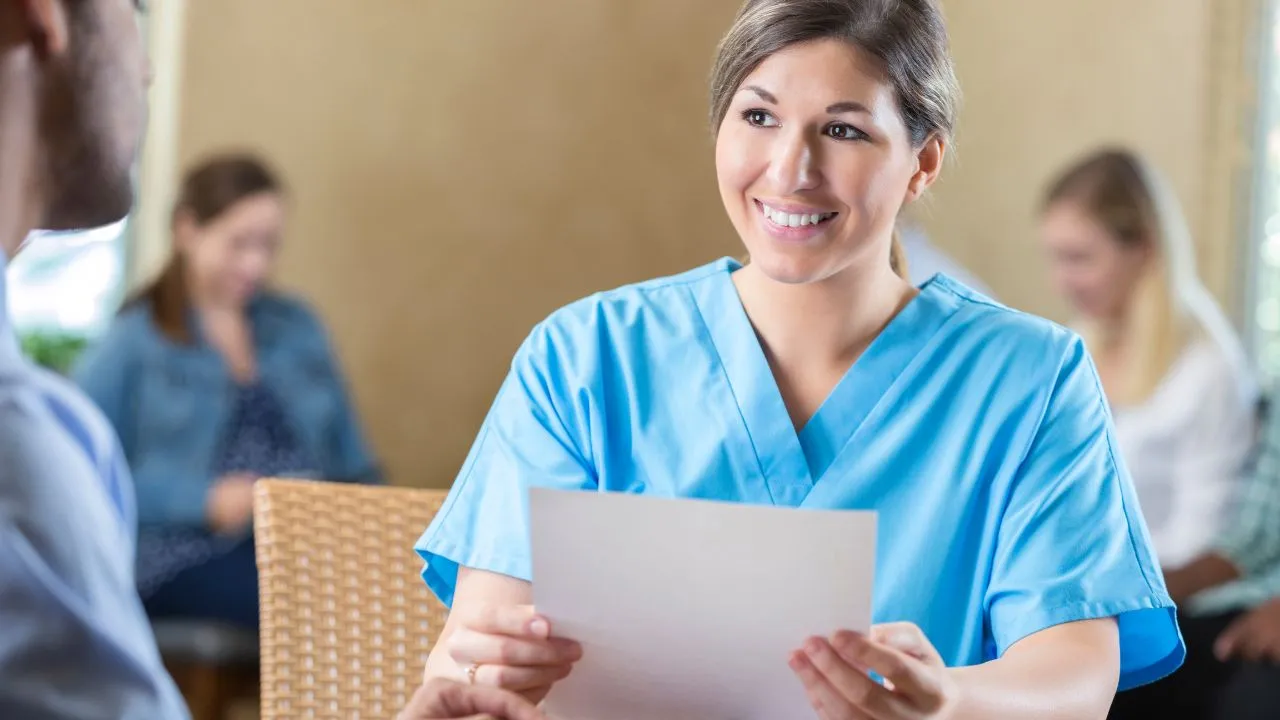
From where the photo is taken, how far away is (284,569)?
1306 mm

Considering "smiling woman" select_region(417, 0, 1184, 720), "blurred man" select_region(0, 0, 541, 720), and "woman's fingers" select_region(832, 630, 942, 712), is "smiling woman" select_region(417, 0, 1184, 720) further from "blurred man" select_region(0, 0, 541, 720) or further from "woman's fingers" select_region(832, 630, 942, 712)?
"blurred man" select_region(0, 0, 541, 720)

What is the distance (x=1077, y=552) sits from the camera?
1.14 metres

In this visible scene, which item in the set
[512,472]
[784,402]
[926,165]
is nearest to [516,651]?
[512,472]

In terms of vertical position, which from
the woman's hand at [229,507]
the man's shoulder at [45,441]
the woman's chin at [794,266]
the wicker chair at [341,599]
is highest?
the man's shoulder at [45,441]

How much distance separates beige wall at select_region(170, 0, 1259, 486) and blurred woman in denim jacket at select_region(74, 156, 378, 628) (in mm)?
432

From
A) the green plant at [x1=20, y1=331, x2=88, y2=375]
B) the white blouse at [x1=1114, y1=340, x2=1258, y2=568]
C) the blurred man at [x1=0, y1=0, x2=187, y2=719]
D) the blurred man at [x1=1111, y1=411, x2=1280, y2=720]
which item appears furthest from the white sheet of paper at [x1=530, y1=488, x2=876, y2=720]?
the green plant at [x1=20, y1=331, x2=88, y2=375]

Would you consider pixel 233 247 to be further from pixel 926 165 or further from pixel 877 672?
pixel 877 672

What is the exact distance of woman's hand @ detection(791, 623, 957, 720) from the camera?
0.92 meters

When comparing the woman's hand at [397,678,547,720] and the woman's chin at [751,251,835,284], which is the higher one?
the woman's chin at [751,251,835,284]

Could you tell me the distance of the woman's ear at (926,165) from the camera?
1.28 metres

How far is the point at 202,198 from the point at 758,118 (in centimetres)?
241

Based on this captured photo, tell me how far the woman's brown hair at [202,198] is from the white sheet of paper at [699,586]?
2.51 meters

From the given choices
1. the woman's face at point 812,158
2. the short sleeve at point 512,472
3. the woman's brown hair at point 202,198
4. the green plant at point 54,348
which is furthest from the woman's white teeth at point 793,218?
the green plant at point 54,348

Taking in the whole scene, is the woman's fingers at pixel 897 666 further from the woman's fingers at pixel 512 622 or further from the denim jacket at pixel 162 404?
the denim jacket at pixel 162 404
